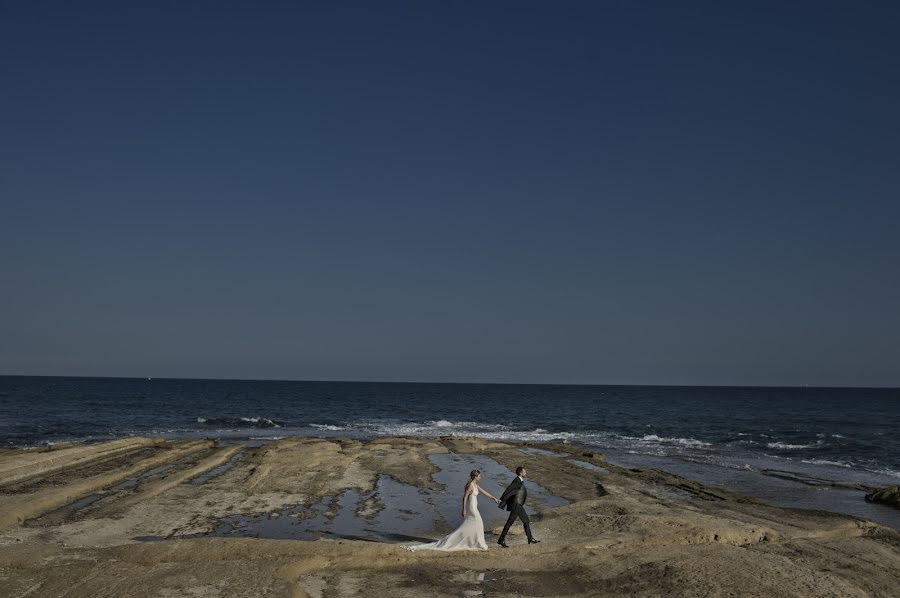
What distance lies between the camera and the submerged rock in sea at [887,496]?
940 inches

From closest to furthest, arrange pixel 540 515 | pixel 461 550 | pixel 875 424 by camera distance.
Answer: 1. pixel 461 550
2. pixel 540 515
3. pixel 875 424

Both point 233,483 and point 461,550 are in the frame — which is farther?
point 233,483

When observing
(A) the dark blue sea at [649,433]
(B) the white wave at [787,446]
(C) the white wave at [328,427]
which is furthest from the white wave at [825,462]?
(C) the white wave at [328,427]

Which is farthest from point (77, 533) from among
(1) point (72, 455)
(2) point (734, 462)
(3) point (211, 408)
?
(3) point (211, 408)

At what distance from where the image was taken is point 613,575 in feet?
42.1

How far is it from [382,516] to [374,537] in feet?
8.59

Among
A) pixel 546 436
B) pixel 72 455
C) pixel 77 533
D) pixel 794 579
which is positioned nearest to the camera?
pixel 794 579

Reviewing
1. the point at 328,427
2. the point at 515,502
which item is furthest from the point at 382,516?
the point at 328,427

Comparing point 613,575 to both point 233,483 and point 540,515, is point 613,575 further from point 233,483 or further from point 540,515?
point 233,483

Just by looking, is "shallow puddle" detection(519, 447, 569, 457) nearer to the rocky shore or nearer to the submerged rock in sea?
the rocky shore

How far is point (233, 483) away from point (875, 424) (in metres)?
73.0

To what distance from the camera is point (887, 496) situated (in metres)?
24.3

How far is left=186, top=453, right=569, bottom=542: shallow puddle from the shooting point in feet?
54.6

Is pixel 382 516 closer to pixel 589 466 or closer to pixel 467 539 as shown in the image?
pixel 467 539
